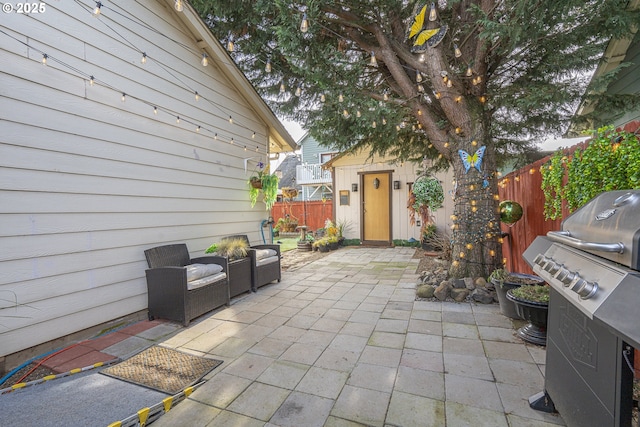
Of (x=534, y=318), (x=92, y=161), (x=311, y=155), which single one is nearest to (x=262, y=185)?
(x=92, y=161)

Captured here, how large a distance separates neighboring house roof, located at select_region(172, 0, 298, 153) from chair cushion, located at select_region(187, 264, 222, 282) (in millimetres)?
2894

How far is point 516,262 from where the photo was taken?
166 inches

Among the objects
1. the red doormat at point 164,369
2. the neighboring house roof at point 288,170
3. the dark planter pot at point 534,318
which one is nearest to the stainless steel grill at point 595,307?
the dark planter pot at point 534,318

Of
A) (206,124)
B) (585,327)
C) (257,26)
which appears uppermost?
(257,26)

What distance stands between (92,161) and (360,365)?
119 inches

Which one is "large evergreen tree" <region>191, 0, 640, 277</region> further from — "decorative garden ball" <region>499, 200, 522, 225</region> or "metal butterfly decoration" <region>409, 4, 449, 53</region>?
"decorative garden ball" <region>499, 200, 522, 225</region>

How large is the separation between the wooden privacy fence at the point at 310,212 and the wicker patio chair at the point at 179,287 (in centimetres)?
802

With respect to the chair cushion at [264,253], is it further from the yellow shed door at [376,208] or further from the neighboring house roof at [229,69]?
the yellow shed door at [376,208]

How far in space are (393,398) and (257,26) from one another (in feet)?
18.1

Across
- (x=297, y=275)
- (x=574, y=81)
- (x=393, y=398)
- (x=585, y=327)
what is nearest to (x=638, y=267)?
(x=585, y=327)

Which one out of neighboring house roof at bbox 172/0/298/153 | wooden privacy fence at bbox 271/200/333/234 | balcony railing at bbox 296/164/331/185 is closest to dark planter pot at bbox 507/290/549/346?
neighboring house roof at bbox 172/0/298/153

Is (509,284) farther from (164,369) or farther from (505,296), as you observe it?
(164,369)

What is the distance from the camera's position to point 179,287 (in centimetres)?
298

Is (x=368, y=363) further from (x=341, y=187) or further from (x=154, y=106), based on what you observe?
(x=341, y=187)
